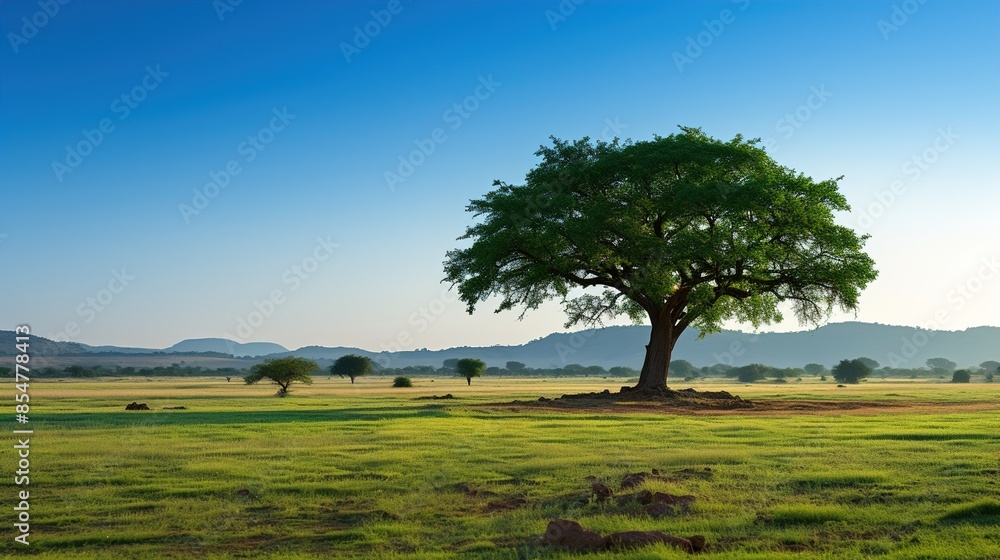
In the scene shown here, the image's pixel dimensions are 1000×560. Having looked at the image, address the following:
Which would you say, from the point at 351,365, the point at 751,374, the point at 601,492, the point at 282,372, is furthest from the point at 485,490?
the point at 751,374

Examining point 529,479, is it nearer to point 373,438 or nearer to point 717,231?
point 373,438

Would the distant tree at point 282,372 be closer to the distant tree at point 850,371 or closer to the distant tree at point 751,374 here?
the distant tree at point 850,371

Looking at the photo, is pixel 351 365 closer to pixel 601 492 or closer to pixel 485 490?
pixel 485 490

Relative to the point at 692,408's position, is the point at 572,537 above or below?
above

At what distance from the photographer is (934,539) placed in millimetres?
9625

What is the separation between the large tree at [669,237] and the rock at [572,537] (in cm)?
2884

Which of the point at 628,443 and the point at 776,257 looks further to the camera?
the point at 776,257

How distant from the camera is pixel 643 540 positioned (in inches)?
364

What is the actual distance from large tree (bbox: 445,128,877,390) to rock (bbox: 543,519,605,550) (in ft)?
94.6

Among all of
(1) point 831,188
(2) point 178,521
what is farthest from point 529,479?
(1) point 831,188

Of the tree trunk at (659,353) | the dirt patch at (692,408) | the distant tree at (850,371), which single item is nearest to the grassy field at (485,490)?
the dirt patch at (692,408)

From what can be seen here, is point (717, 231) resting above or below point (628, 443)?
above

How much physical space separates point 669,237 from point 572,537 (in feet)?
114

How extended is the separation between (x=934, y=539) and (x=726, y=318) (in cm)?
3740
